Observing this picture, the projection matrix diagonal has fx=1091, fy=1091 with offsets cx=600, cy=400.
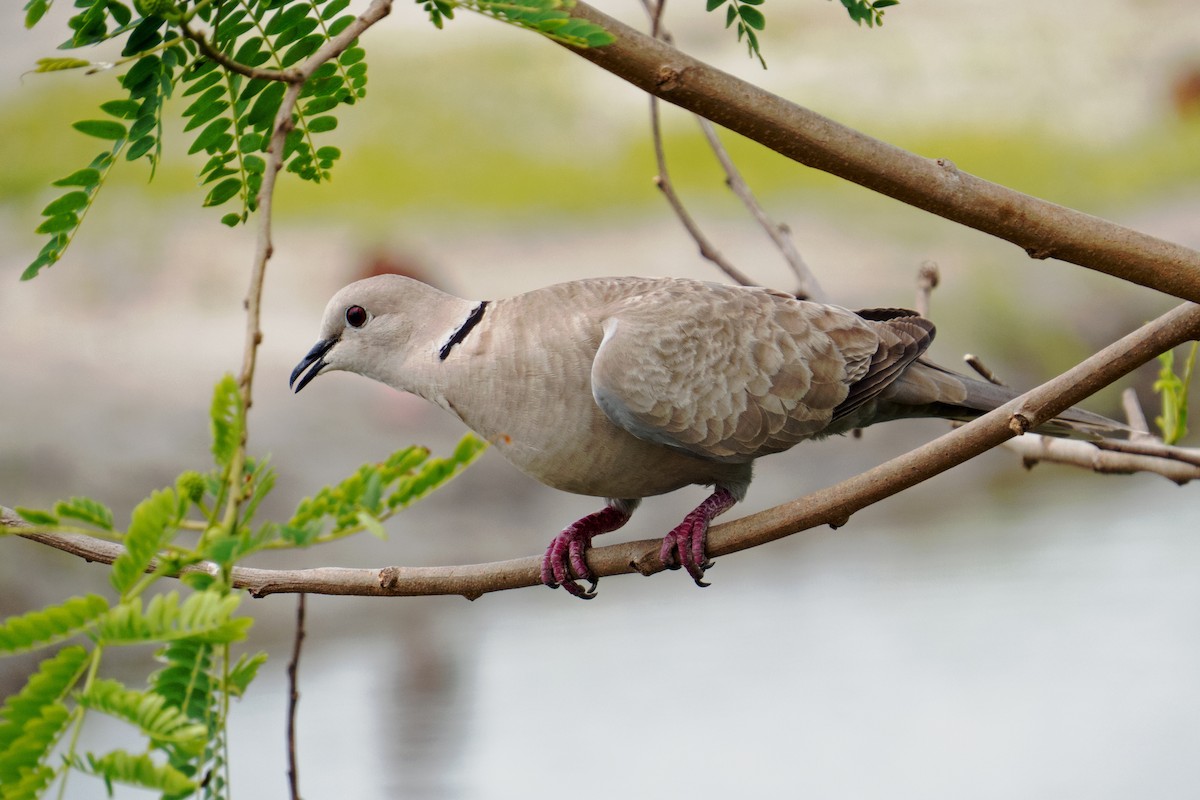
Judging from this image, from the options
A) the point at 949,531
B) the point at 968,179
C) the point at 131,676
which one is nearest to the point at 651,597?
the point at 949,531

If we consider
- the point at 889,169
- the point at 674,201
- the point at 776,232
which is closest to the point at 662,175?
the point at 674,201

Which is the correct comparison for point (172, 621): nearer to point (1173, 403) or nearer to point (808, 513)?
point (808, 513)

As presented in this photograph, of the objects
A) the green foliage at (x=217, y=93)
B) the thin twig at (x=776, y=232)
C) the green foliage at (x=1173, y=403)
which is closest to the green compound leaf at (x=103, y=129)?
the green foliage at (x=217, y=93)

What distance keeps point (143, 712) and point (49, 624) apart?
4 cm

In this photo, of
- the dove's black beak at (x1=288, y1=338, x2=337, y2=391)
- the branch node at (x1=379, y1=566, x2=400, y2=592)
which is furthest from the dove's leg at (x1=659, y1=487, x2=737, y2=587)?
the dove's black beak at (x1=288, y1=338, x2=337, y2=391)

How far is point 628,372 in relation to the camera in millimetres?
801

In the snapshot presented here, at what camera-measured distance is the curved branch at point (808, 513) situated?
1.90ft

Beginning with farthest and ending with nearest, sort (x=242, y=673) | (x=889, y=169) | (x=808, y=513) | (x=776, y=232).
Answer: (x=776, y=232), (x=808, y=513), (x=889, y=169), (x=242, y=673)

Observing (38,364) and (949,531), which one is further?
(949,531)

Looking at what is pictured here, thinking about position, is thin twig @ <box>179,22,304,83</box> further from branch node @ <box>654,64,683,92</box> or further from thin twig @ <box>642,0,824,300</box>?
thin twig @ <box>642,0,824,300</box>

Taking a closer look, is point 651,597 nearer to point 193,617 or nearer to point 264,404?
point 264,404

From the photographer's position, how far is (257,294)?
0.34 metres

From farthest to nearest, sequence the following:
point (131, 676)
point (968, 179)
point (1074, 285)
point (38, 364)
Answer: point (1074, 285)
point (38, 364)
point (131, 676)
point (968, 179)

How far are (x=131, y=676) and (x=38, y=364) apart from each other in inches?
37.3
